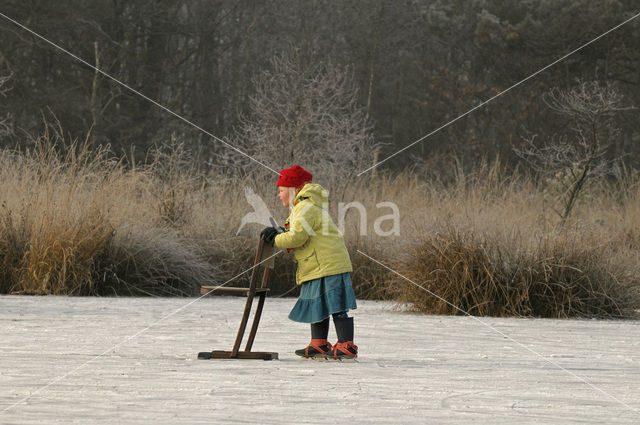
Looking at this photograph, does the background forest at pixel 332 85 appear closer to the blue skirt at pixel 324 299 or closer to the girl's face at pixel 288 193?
the girl's face at pixel 288 193

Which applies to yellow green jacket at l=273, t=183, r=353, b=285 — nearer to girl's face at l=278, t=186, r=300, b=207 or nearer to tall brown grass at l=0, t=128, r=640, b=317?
girl's face at l=278, t=186, r=300, b=207

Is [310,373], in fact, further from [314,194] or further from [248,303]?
[314,194]

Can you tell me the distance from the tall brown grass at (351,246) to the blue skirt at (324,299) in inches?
123

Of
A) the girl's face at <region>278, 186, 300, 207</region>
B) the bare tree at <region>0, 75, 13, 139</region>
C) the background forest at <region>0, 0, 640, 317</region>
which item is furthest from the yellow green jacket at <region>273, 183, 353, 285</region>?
the bare tree at <region>0, 75, 13, 139</region>

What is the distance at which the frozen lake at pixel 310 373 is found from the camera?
3998 mm

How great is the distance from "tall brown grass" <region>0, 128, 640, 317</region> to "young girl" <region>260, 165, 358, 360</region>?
3.11m

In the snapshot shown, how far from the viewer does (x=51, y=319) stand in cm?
780

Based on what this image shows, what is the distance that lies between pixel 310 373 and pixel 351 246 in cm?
669

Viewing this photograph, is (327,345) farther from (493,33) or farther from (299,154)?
(493,33)

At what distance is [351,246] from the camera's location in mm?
11828

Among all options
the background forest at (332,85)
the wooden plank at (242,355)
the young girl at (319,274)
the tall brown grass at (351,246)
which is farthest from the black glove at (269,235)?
the background forest at (332,85)

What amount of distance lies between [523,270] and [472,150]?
72.2 feet

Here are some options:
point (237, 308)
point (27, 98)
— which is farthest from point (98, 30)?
point (237, 308)

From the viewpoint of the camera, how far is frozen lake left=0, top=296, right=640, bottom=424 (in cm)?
400
